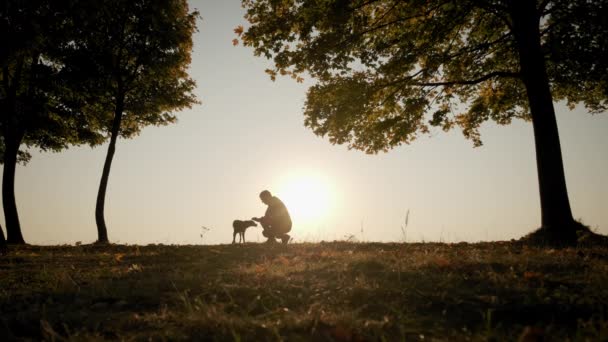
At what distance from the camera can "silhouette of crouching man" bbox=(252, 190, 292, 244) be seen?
11.7m

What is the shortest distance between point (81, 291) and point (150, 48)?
15.0 meters

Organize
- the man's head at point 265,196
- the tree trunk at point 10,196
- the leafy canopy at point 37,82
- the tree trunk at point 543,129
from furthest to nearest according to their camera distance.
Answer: the tree trunk at point 10,196, the leafy canopy at point 37,82, the man's head at point 265,196, the tree trunk at point 543,129

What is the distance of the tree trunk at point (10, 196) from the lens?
16.1 meters

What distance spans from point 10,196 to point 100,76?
6.36 m

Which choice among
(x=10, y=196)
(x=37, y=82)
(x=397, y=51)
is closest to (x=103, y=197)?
(x=10, y=196)

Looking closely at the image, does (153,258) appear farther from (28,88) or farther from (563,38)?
(28,88)

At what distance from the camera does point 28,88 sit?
17359 millimetres

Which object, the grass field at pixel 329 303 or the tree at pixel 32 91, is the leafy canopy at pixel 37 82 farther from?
the grass field at pixel 329 303

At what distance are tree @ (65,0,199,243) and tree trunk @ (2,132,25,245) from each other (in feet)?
11.8

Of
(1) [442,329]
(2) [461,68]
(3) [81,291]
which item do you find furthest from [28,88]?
(1) [442,329]

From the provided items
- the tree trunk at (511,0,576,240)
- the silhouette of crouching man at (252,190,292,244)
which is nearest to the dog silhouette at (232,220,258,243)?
the silhouette of crouching man at (252,190,292,244)

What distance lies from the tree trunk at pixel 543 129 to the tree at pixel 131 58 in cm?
1349

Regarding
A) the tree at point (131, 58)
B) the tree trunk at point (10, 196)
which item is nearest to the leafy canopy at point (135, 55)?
the tree at point (131, 58)

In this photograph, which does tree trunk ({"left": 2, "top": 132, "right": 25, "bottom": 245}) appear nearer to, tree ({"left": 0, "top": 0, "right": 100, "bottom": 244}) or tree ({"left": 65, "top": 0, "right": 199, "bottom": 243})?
tree ({"left": 0, "top": 0, "right": 100, "bottom": 244})
